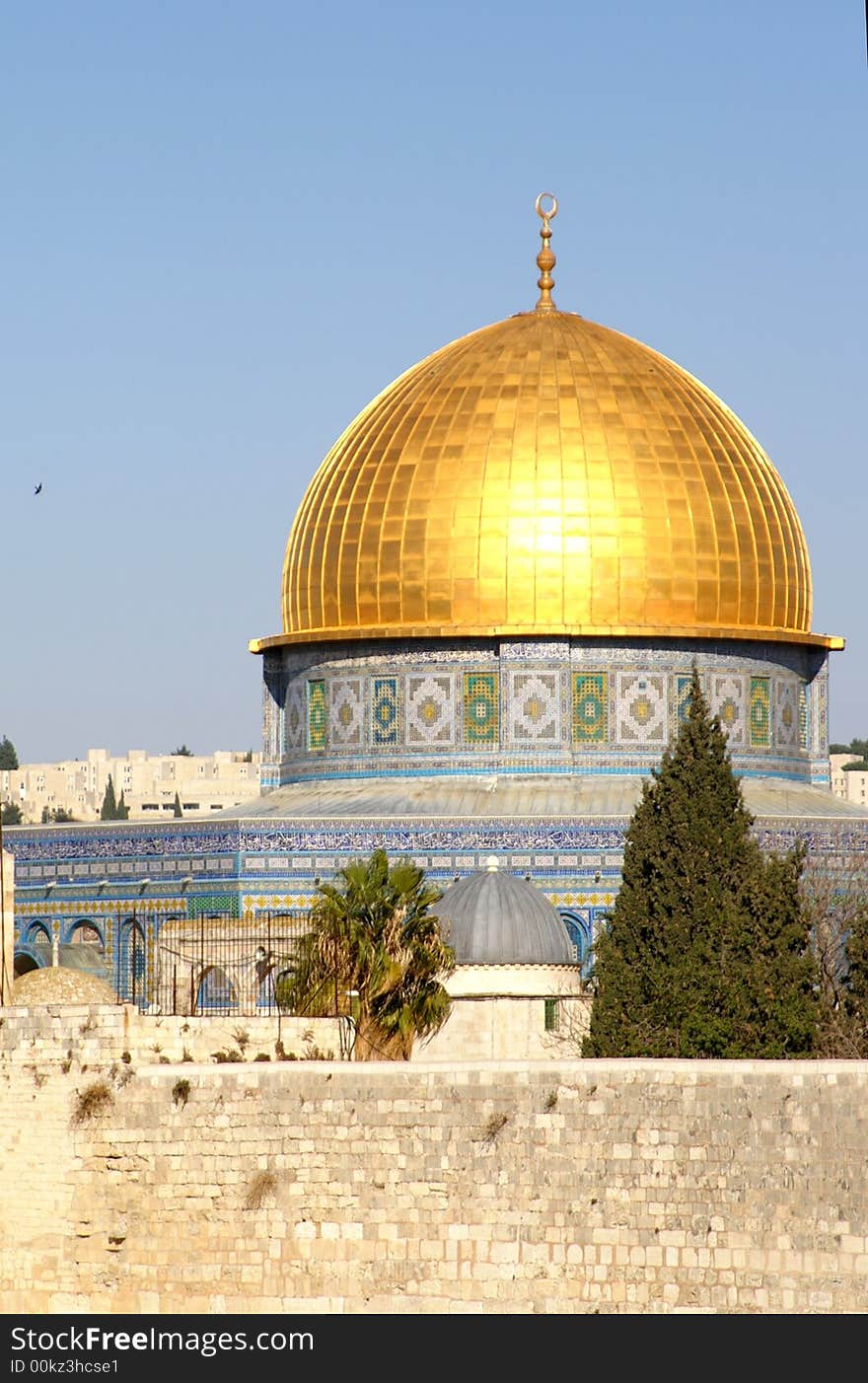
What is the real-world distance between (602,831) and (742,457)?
5243 millimetres

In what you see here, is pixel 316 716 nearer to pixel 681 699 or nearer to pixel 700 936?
pixel 681 699

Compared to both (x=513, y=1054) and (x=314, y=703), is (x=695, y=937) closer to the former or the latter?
(x=513, y=1054)

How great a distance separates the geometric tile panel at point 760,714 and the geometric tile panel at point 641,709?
115cm

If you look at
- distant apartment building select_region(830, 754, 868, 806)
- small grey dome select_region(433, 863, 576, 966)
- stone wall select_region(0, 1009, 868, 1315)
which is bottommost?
stone wall select_region(0, 1009, 868, 1315)

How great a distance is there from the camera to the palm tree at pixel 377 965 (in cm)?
2417

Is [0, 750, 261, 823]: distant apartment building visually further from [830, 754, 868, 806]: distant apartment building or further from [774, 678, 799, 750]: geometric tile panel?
[774, 678, 799, 750]: geometric tile panel

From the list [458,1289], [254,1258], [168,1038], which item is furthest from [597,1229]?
[168,1038]

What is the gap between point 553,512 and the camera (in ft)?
118

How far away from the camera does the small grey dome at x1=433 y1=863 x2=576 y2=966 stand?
27.6 m

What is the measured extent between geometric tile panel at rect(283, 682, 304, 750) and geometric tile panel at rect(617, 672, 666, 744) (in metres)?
3.51

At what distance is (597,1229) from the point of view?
1967cm

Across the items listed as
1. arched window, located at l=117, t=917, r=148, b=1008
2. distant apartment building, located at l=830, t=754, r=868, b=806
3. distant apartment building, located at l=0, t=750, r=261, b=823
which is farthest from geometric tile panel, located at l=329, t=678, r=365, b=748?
distant apartment building, located at l=0, t=750, r=261, b=823

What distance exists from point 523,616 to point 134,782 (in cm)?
6393
